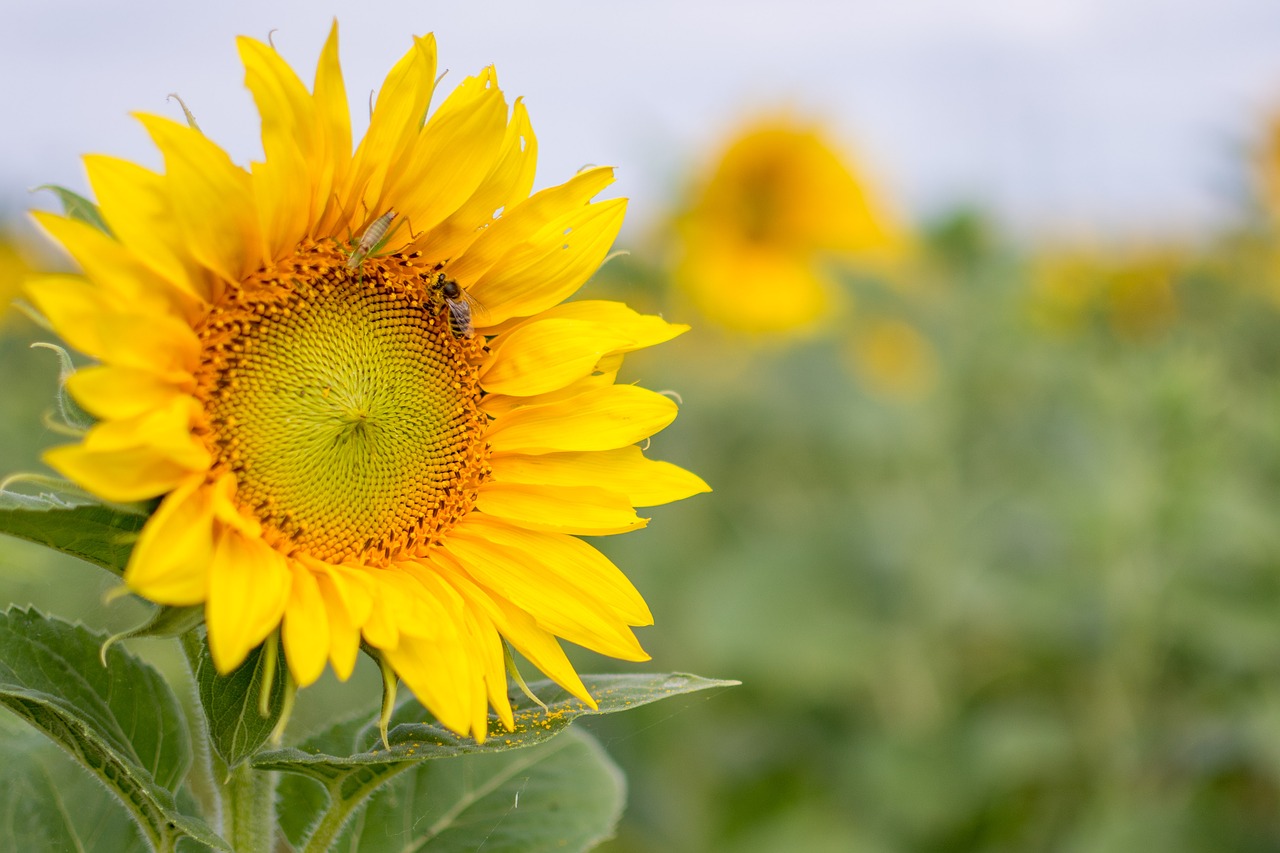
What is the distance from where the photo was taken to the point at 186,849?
3.15ft

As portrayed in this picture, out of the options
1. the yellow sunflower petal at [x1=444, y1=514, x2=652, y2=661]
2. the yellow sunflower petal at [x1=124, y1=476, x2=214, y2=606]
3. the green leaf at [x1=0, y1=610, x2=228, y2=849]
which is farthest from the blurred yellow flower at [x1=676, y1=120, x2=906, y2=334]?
the yellow sunflower petal at [x1=124, y1=476, x2=214, y2=606]

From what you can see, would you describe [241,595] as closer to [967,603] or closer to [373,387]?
[373,387]

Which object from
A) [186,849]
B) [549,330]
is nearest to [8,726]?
[186,849]

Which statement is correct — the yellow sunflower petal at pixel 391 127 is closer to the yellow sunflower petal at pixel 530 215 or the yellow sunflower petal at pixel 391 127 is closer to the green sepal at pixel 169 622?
the yellow sunflower petal at pixel 530 215

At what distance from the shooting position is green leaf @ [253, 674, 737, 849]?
0.87 meters

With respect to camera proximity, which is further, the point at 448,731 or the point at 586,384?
the point at 586,384

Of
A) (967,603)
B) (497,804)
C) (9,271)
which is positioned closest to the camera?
(497,804)

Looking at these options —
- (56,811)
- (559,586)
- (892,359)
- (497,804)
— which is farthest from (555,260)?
(892,359)

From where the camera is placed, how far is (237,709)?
2.90 feet

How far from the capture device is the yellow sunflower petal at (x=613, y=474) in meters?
1.05

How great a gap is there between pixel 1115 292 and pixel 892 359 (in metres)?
1.36

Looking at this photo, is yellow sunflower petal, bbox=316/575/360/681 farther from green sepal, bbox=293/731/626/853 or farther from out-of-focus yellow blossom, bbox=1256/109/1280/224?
out-of-focus yellow blossom, bbox=1256/109/1280/224

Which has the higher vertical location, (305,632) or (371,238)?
(371,238)

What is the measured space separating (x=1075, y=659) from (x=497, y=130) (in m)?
2.83
